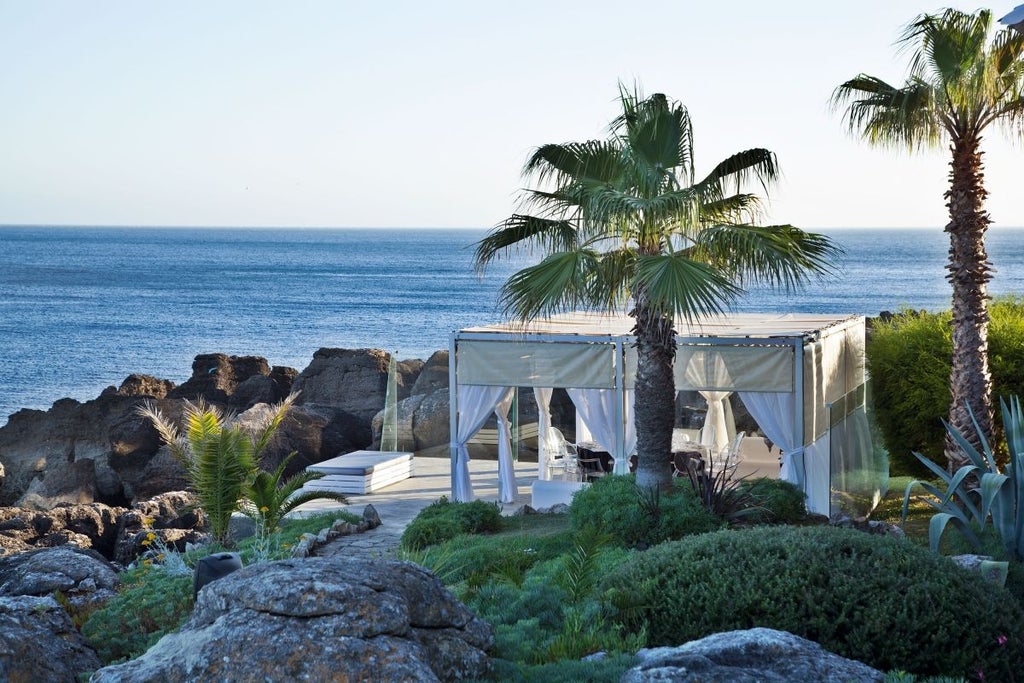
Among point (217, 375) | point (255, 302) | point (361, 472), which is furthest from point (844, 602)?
point (255, 302)

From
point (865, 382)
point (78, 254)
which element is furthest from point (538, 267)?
point (78, 254)

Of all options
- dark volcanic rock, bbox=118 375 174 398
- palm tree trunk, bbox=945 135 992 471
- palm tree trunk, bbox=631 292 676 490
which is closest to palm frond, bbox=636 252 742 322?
palm tree trunk, bbox=631 292 676 490

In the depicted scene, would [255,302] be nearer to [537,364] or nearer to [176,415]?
[176,415]

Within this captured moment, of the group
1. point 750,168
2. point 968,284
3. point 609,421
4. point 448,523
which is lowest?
point 448,523

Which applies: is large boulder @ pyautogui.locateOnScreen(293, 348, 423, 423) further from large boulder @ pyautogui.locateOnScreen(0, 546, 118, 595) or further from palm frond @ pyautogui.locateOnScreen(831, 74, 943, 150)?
large boulder @ pyautogui.locateOnScreen(0, 546, 118, 595)

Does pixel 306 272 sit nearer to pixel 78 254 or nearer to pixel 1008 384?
pixel 78 254

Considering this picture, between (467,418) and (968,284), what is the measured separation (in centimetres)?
655

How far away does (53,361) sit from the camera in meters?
55.2

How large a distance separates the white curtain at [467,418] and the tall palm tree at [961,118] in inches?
226

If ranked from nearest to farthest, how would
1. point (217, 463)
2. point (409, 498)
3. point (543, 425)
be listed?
point (217, 463)
point (409, 498)
point (543, 425)

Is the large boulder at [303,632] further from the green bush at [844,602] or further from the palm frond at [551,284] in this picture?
the palm frond at [551,284]

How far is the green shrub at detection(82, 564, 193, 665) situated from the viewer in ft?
21.4

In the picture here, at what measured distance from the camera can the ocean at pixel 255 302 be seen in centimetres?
5734

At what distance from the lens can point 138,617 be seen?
723 centimetres
